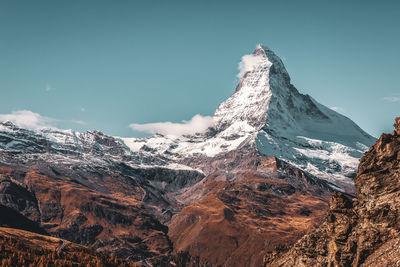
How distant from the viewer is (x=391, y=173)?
4769 centimetres

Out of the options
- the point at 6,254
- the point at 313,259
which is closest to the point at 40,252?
the point at 6,254

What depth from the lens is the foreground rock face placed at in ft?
142

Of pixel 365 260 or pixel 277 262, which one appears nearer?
pixel 365 260

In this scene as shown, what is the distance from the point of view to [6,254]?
530 feet

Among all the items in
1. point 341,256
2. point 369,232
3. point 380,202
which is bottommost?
point 341,256

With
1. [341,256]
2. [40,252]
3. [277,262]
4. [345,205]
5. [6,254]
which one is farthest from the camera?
[40,252]

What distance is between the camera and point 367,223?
4631cm

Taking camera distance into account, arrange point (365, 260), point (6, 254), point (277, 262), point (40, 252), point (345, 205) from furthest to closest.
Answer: point (40, 252), point (6, 254), point (277, 262), point (345, 205), point (365, 260)

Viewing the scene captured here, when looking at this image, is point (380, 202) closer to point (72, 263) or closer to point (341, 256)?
point (341, 256)

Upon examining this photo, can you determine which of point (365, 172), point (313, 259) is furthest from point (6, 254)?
point (365, 172)

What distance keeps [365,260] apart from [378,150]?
14964 mm

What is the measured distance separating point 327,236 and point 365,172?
36.1 feet

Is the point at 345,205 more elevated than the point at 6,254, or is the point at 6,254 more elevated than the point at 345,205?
the point at 345,205

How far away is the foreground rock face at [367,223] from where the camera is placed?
142ft
